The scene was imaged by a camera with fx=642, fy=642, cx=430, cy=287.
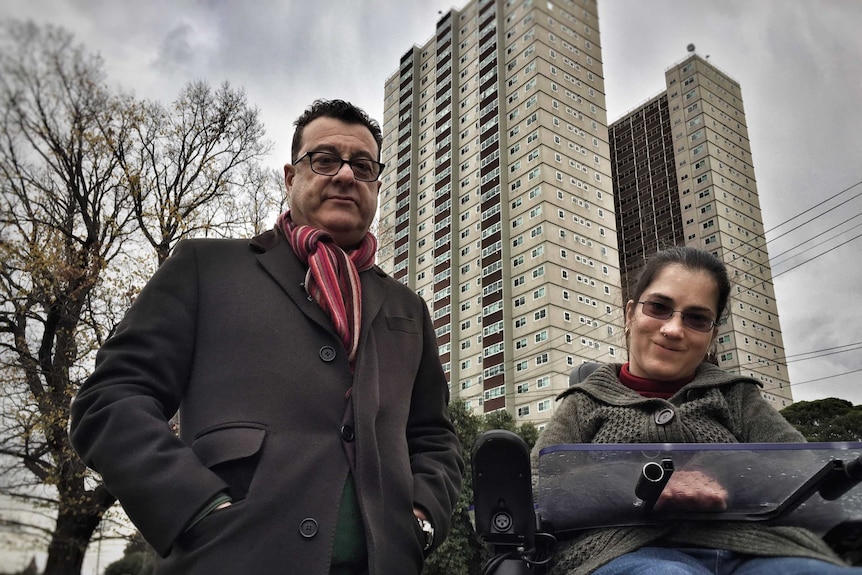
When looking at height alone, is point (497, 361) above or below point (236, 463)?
above

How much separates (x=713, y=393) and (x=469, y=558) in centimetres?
1773

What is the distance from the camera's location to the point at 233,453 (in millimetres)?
1485

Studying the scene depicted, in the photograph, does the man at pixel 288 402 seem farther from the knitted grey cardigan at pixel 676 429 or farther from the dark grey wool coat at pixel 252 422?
the knitted grey cardigan at pixel 676 429

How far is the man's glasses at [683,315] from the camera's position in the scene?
1859 mm

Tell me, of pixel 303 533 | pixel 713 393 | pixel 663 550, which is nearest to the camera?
pixel 663 550

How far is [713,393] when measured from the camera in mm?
1761

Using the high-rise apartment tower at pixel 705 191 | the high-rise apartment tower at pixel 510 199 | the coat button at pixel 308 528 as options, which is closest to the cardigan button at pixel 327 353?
the coat button at pixel 308 528

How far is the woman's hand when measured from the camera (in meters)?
1.30

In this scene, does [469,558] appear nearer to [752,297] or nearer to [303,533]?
[303,533]

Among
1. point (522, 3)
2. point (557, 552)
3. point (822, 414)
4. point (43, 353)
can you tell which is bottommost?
point (557, 552)

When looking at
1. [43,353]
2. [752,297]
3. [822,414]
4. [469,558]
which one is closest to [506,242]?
[752,297]

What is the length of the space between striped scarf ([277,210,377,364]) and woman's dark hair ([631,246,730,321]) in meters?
0.90

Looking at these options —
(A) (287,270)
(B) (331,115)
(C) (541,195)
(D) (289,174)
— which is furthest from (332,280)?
(C) (541,195)

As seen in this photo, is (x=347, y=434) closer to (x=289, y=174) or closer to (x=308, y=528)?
(x=308, y=528)
